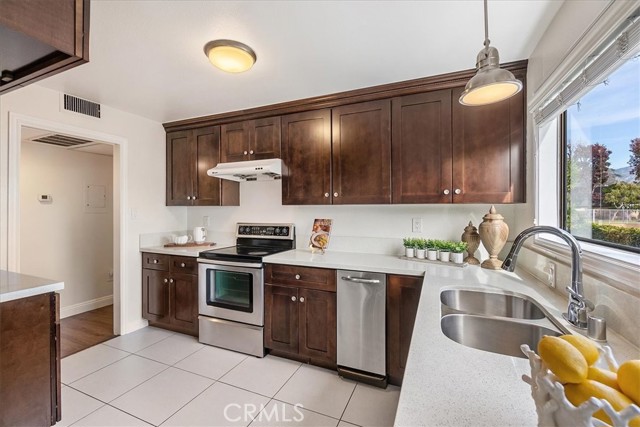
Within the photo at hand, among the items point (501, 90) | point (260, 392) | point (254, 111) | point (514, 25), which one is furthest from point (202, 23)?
point (260, 392)

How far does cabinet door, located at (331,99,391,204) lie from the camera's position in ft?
7.47

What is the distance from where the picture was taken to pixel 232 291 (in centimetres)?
256

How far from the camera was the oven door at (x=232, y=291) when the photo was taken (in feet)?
7.86

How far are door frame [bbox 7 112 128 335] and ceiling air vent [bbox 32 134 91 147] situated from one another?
1.37ft

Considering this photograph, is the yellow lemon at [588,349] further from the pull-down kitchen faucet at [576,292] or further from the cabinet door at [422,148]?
the cabinet door at [422,148]

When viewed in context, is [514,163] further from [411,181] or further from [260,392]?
[260,392]

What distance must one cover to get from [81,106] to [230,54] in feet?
6.11

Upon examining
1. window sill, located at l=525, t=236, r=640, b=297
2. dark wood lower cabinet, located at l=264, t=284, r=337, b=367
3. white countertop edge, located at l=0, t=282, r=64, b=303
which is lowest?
dark wood lower cabinet, located at l=264, t=284, r=337, b=367

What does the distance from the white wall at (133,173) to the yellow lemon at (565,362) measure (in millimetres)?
3404

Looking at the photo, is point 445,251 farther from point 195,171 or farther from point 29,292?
point 195,171

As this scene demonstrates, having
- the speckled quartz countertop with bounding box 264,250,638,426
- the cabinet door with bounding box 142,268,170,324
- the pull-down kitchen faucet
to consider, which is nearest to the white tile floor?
the cabinet door with bounding box 142,268,170,324

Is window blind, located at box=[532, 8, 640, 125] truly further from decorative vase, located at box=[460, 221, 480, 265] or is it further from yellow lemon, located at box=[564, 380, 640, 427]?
yellow lemon, located at box=[564, 380, 640, 427]

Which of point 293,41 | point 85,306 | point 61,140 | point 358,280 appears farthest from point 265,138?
point 85,306

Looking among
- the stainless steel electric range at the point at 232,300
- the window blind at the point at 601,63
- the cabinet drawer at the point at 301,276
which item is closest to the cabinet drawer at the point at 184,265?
the stainless steel electric range at the point at 232,300
